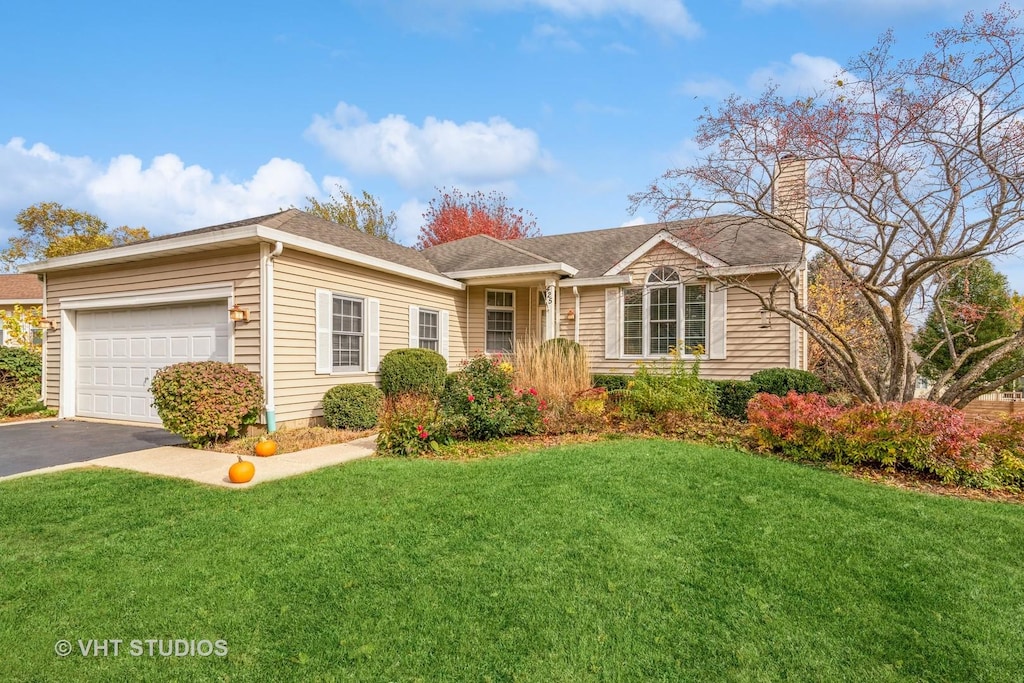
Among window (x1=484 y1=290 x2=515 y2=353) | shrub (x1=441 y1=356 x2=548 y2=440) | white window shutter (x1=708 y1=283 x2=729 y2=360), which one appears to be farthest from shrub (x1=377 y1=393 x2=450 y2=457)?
white window shutter (x1=708 y1=283 x2=729 y2=360)

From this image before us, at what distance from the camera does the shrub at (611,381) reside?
10180 millimetres

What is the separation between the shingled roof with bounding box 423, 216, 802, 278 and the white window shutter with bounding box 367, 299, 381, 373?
320 centimetres

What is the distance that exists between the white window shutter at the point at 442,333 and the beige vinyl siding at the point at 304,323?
184cm

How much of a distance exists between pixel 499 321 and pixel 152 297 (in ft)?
24.1

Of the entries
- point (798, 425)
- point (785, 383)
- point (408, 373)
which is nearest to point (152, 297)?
point (408, 373)

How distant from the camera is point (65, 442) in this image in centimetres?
710

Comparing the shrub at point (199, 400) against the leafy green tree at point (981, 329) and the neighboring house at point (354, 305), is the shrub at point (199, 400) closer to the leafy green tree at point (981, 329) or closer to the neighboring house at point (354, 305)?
the neighboring house at point (354, 305)

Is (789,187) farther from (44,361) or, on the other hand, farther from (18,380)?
(18,380)

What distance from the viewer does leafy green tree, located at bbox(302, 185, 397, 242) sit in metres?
24.3

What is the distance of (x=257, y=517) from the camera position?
4004 mm

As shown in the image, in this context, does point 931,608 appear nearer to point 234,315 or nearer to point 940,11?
point 940,11

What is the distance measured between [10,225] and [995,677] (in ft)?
113

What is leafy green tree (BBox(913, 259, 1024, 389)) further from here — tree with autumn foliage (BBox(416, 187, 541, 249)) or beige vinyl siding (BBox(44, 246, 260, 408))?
tree with autumn foliage (BBox(416, 187, 541, 249))

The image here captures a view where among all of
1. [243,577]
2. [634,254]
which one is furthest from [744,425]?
[243,577]
